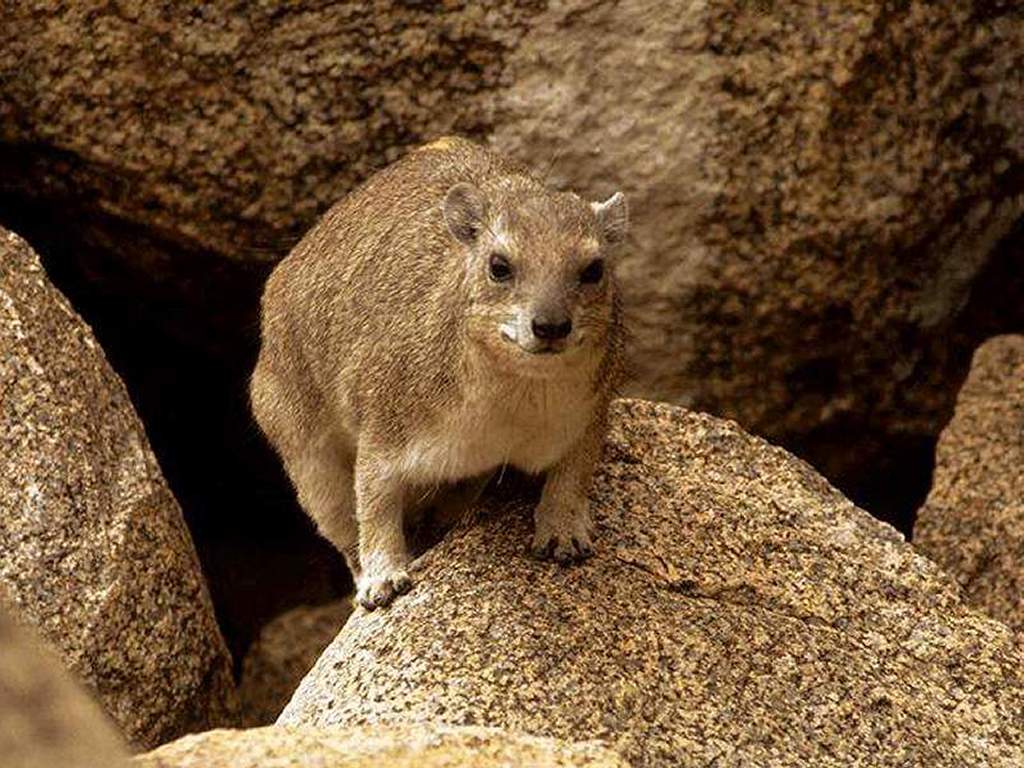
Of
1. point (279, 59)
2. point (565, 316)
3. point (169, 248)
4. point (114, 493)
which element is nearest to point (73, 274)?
point (169, 248)

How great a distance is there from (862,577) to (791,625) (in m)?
0.43

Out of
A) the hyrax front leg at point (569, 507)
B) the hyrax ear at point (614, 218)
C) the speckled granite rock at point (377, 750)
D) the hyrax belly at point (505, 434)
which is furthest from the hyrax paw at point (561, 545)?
the speckled granite rock at point (377, 750)

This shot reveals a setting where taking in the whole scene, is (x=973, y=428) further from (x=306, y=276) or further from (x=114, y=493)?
(x=114, y=493)

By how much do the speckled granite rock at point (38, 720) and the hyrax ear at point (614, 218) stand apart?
377cm

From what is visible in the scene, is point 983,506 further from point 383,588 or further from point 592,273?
point 383,588

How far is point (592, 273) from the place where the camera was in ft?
24.5

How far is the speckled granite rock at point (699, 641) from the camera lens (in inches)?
277

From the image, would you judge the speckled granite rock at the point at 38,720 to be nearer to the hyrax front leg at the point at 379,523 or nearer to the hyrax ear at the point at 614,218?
the hyrax front leg at the point at 379,523

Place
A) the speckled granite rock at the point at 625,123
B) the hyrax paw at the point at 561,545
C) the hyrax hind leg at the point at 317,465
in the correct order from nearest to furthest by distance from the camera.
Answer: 1. the hyrax paw at the point at 561,545
2. the hyrax hind leg at the point at 317,465
3. the speckled granite rock at the point at 625,123

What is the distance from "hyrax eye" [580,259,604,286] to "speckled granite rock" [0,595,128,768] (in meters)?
3.35

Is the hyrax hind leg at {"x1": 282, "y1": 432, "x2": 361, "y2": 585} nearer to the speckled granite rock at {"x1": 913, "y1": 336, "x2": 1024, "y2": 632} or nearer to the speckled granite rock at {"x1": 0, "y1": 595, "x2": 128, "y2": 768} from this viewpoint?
the speckled granite rock at {"x1": 913, "y1": 336, "x2": 1024, "y2": 632}

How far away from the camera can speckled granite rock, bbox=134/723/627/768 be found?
574 cm

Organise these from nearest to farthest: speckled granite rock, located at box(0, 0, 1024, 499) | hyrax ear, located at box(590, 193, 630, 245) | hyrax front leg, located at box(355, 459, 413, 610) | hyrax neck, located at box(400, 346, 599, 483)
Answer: hyrax neck, located at box(400, 346, 599, 483)
hyrax ear, located at box(590, 193, 630, 245)
hyrax front leg, located at box(355, 459, 413, 610)
speckled granite rock, located at box(0, 0, 1024, 499)

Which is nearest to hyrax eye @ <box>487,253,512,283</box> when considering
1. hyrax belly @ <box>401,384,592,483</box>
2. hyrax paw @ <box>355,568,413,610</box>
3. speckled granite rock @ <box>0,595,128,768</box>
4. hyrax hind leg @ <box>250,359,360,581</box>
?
hyrax belly @ <box>401,384,592,483</box>
